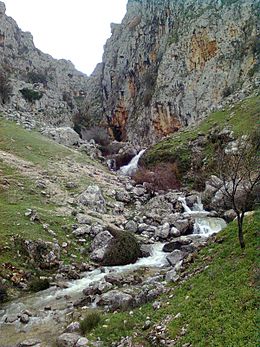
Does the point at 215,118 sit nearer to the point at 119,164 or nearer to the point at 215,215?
the point at 119,164

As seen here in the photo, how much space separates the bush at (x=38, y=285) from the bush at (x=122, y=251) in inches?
179

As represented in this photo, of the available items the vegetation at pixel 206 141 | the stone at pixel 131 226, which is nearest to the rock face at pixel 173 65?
the vegetation at pixel 206 141

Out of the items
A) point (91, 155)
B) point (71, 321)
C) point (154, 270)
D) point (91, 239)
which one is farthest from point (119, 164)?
point (71, 321)

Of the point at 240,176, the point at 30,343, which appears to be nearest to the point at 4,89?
the point at 240,176

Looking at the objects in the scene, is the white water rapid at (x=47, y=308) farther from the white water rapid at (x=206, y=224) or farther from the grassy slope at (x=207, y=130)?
the grassy slope at (x=207, y=130)

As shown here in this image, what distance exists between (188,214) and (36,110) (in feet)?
183

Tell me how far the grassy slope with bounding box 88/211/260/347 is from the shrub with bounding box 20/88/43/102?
7116cm

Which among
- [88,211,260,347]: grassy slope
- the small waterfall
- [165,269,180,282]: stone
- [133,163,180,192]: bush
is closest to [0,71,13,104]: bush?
the small waterfall

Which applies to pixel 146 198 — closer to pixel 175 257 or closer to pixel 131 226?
pixel 131 226

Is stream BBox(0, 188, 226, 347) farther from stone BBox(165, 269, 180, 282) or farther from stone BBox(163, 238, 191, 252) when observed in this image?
stone BBox(165, 269, 180, 282)

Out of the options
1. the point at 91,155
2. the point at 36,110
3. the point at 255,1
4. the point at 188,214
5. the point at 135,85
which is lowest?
the point at 188,214

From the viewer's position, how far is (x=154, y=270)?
23453 mm

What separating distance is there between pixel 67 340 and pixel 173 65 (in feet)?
251

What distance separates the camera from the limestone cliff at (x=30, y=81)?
3125 inches
